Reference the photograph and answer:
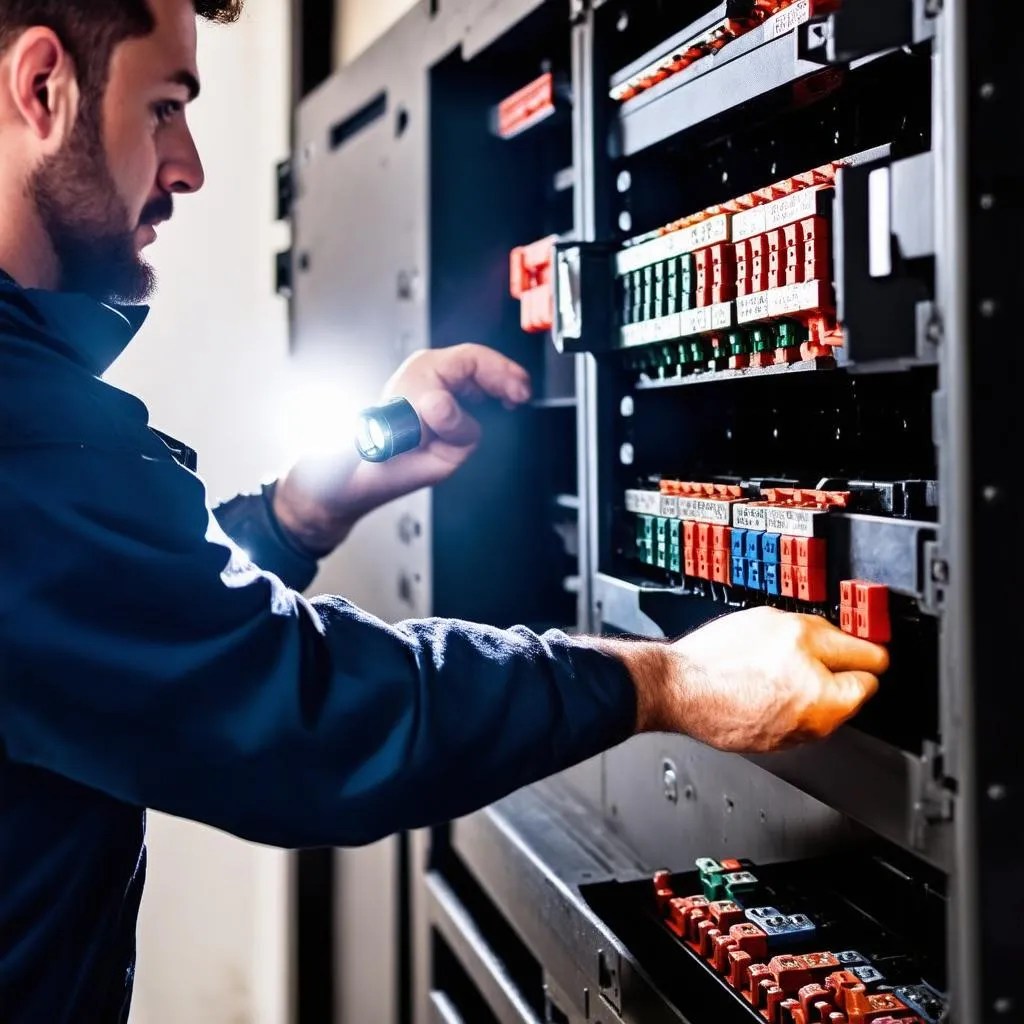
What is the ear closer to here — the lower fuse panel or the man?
the man

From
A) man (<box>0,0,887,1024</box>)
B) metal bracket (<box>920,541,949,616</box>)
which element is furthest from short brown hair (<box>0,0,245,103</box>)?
metal bracket (<box>920,541,949,616</box>)

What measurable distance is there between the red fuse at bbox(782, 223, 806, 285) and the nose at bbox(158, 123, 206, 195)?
0.60 meters

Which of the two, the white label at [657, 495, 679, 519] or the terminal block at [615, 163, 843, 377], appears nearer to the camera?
the terminal block at [615, 163, 843, 377]

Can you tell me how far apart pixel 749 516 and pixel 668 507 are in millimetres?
152

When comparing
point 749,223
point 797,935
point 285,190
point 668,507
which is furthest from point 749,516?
point 285,190

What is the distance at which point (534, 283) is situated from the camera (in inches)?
59.6

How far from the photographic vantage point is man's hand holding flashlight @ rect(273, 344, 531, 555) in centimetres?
153

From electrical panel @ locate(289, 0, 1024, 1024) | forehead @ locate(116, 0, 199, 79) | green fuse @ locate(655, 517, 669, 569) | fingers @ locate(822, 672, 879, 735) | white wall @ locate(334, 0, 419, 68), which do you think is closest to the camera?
electrical panel @ locate(289, 0, 1024, 1024)

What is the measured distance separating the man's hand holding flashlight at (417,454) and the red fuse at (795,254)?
0.61 metres

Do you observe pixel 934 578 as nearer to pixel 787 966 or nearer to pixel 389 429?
pixel 787 966

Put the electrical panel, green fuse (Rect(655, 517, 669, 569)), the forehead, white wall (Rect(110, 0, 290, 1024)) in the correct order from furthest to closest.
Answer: white wall (Rect(110, 0, 290, 1024)), green fuse (Rect(655, 517, 669, 569)), the forehead, the electrical panel

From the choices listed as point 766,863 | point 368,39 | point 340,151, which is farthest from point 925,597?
point 368,39

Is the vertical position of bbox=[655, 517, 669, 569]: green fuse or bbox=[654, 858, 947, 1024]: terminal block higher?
bbox=[655, 517, 669, 569]: green fuse

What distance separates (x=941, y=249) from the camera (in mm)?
750
